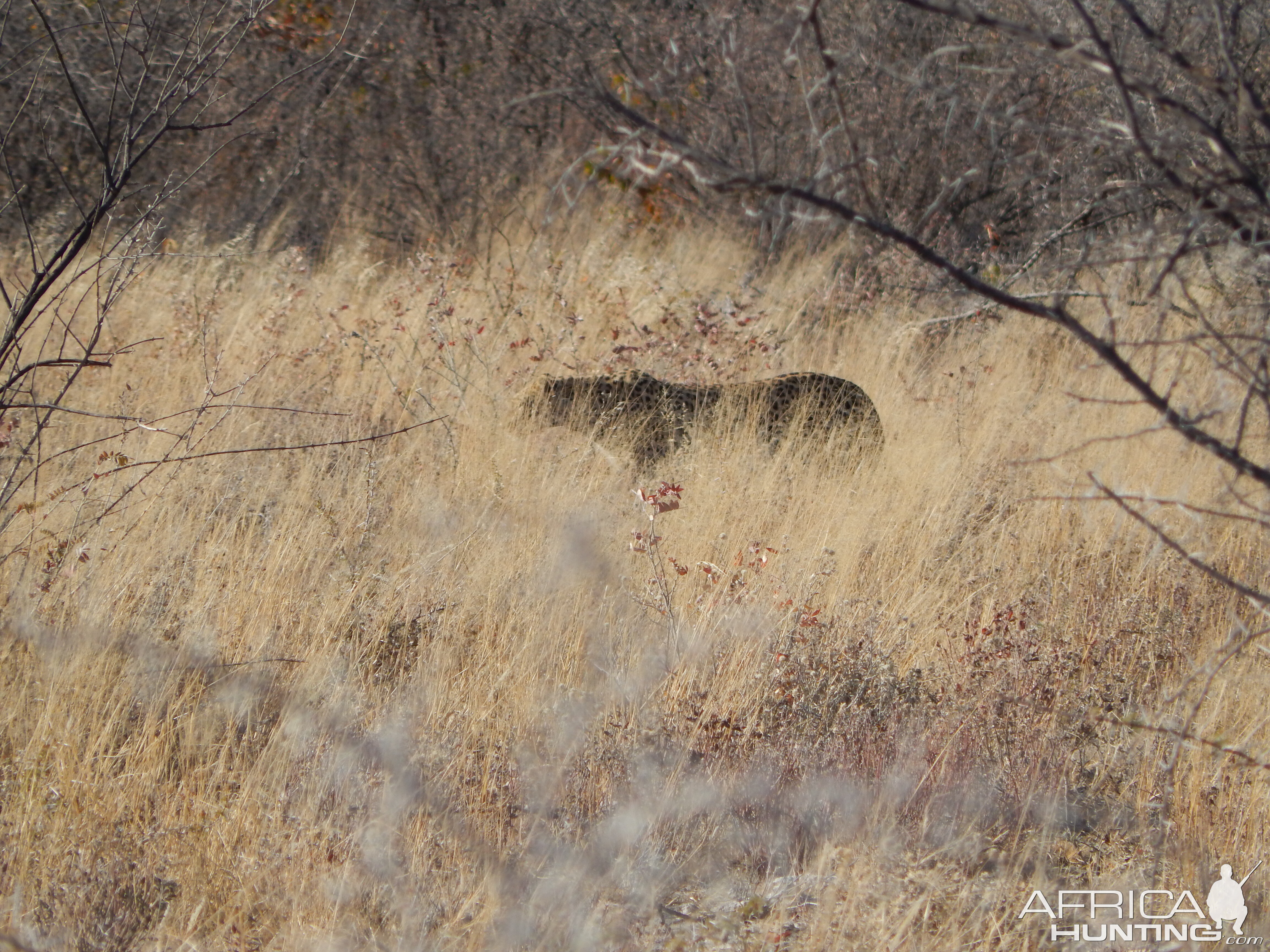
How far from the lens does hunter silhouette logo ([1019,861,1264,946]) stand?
2236mm

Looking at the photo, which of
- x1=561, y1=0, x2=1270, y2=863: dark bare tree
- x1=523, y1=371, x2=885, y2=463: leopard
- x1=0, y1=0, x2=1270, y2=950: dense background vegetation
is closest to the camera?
x1=561, y1=0, x2=1270, y2=863: dark bare tree

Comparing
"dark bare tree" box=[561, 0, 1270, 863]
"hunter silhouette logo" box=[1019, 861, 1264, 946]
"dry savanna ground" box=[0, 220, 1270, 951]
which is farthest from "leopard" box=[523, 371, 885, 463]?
"hunter silhouette logo" box=[1019, 861, 1264, 946]

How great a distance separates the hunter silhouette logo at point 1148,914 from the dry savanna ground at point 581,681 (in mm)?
49

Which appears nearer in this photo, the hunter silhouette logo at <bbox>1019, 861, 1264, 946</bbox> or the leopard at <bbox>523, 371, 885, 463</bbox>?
the hunter silhouette logo at <bbox>1019, 861, 1264, 946</bbox>

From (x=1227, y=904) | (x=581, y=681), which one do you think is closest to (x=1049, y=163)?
A: (x=581, y=681)

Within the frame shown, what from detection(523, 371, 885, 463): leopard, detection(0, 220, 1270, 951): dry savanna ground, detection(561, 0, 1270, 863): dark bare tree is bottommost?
detection(0, 220, 1270, 951): dry savanna ground

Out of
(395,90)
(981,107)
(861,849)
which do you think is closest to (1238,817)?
(861,849)

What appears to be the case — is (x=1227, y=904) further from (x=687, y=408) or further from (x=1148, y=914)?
(x=687, y=408)

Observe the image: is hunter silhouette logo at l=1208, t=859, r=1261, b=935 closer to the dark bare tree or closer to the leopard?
the dark bare tree

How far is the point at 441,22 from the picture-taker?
27.2 ft

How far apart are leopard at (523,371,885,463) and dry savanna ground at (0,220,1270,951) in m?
0.14

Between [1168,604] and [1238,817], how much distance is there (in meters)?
1.16

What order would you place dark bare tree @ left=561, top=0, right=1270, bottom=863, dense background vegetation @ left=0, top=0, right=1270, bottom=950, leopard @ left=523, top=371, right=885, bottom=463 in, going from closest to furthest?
dark bare tree @ left=561, top=0, right=1270, bottom=863, dense background vegetation @ left=0, top=0, right=1270, bottom=950, leopard @ left=523, top=371, right=885, bottom=463

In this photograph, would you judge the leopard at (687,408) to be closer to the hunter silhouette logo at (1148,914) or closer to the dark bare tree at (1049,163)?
the dark bare tree at (1049,163)
